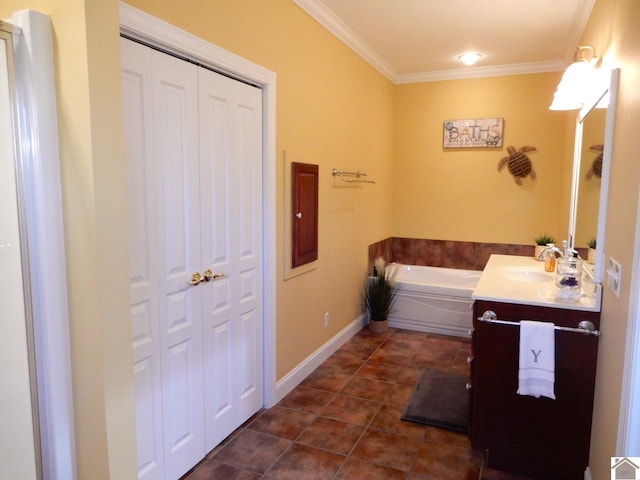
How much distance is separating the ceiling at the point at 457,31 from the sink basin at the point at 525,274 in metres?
1.76

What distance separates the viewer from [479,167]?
16.1 ft

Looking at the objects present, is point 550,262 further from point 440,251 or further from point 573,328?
point 440,251

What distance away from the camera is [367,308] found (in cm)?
462

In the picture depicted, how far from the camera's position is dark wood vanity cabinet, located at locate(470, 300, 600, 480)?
210 cm

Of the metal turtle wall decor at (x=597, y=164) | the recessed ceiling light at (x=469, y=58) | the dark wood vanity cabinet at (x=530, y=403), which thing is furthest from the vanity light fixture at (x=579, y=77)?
the recessed ceiling light at (x=469, y=58)

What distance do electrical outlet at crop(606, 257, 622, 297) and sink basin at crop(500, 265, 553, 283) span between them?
1.01m

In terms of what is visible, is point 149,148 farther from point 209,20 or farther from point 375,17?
point 375,17

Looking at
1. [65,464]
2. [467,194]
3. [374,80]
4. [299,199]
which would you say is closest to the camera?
[65,464]

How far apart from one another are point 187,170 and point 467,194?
12.1ft

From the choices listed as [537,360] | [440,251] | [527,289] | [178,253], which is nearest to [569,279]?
[527,289]

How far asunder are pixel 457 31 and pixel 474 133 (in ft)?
4.82

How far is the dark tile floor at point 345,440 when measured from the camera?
227 centimetres

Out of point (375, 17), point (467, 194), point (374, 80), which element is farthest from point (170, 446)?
point (467, 194)

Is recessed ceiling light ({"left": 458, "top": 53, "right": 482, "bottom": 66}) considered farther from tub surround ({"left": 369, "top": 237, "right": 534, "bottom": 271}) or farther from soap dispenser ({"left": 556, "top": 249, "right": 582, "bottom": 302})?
soap dispenser ({"left": 556, "top": 249, "right": 582, "bottom": 302})
